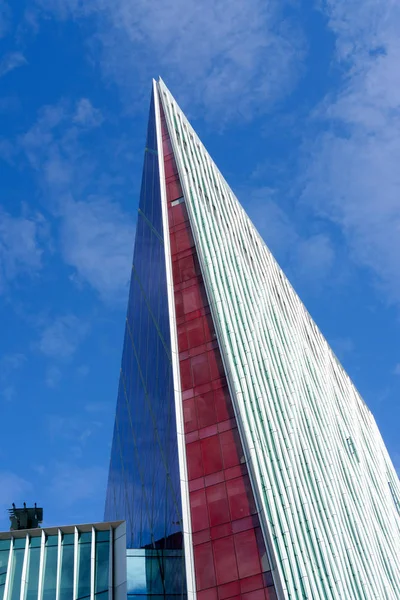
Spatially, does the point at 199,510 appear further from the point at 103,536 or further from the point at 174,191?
the point at 174,191

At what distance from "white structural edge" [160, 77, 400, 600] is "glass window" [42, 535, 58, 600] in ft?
43.1

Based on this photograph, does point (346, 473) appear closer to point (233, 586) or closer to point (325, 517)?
point (325, 517)

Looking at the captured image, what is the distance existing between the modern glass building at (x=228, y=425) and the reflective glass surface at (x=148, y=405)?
0.19 m

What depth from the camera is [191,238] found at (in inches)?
1735

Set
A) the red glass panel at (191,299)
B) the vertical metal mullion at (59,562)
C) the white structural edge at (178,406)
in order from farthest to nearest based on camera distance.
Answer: the red glass panel at (191,299) → the vertical metal mullion at (59,562) → the white structural edge at (178,406)

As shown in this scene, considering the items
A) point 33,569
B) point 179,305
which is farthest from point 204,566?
point 179,305

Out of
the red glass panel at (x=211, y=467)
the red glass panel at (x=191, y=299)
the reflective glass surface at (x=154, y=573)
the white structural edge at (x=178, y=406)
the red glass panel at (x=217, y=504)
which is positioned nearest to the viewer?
the red glass panel at (x=211, y=467)

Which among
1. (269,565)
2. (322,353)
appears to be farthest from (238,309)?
(322,353)

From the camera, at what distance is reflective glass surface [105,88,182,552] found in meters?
39.2

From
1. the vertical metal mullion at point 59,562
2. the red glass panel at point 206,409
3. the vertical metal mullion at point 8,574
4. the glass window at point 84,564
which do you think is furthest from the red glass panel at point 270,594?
the vertical metal mullion at point 8,574

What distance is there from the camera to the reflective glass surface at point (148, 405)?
39.2 meters

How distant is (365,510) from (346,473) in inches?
118

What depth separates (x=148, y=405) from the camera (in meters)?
50.2

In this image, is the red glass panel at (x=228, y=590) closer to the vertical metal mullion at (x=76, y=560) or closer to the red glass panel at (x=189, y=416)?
the red glass panel at (x=189, y=416)
